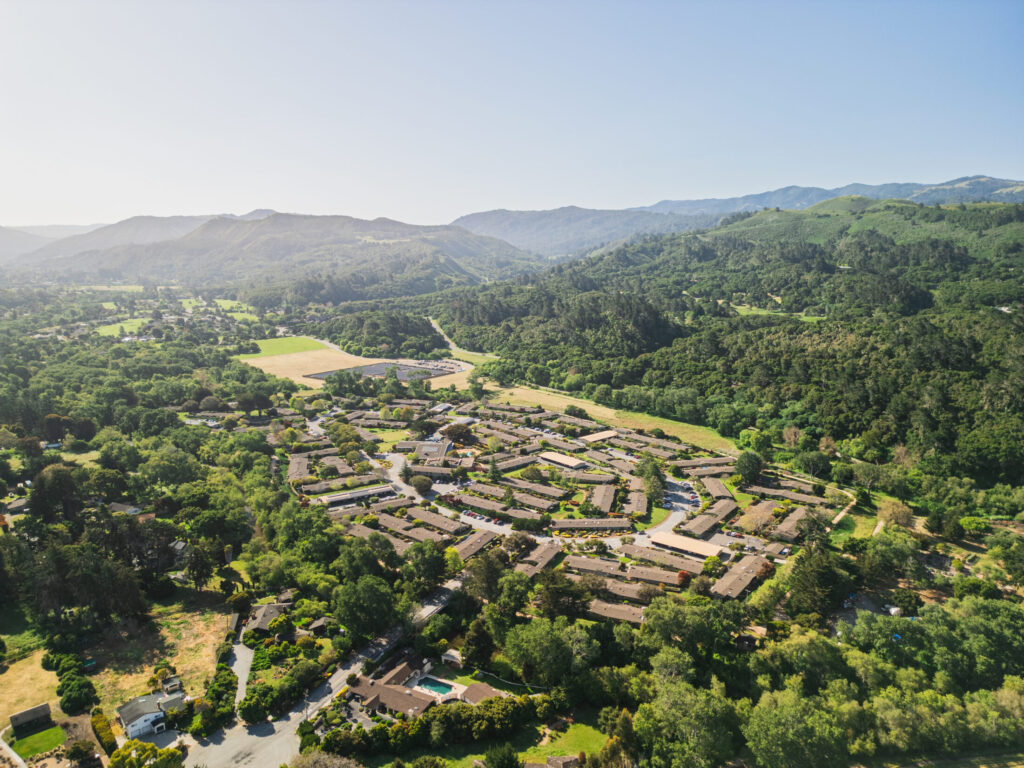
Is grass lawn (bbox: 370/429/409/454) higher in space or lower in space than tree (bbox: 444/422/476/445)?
lower

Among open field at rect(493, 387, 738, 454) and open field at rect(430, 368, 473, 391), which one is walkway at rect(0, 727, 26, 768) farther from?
open field at rect(430, 368, 473, 391)

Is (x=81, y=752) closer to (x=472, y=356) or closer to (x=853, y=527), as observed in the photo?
(x=853, y=527)

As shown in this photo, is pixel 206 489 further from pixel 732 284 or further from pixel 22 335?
pixel 732 284

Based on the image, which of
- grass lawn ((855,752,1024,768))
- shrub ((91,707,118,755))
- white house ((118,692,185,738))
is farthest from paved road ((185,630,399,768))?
grass lawn ((855,752,1024,768))

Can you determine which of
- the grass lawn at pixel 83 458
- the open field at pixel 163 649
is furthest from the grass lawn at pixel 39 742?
the grass lawn at pixel 83 458

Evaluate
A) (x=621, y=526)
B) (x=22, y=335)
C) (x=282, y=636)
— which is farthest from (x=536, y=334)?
(x=22, y=335)

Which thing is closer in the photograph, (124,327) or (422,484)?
(422,484)

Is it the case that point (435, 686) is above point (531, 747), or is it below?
below

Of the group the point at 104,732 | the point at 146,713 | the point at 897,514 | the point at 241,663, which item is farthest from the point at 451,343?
the point at 104,732

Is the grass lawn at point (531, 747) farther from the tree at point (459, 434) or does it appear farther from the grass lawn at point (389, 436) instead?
the tree at point (459, 434)
